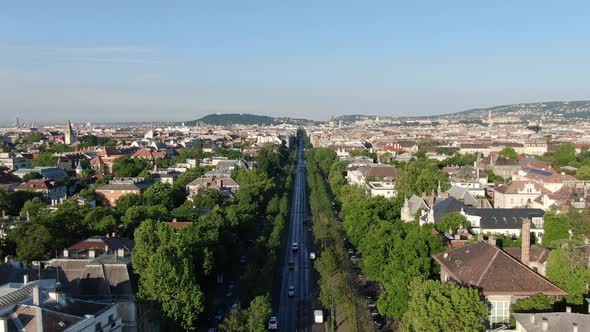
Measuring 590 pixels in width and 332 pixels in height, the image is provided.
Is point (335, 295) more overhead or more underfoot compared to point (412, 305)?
more underfoot

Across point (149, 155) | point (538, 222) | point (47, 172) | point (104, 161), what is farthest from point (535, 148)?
point (47, 172)

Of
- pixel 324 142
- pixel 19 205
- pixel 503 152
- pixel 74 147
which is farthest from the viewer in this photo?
pixel 324 142

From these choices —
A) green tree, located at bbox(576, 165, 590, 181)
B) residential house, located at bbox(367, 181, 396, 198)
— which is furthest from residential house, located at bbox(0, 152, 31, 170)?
green tree, located at bbox(576, 165, 590, 181)

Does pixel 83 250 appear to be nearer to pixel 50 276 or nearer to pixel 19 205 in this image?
pixel 50 276

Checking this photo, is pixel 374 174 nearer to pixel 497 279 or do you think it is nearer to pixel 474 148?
pixel 497 279

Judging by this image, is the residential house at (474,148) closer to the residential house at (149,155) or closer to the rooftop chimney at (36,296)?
the residential house at (149,155)

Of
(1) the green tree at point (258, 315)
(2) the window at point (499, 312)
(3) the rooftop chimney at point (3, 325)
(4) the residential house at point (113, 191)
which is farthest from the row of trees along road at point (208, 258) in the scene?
(4) the residential house at point (113, 191)

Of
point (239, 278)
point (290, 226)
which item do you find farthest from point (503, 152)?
point (239, 278)
